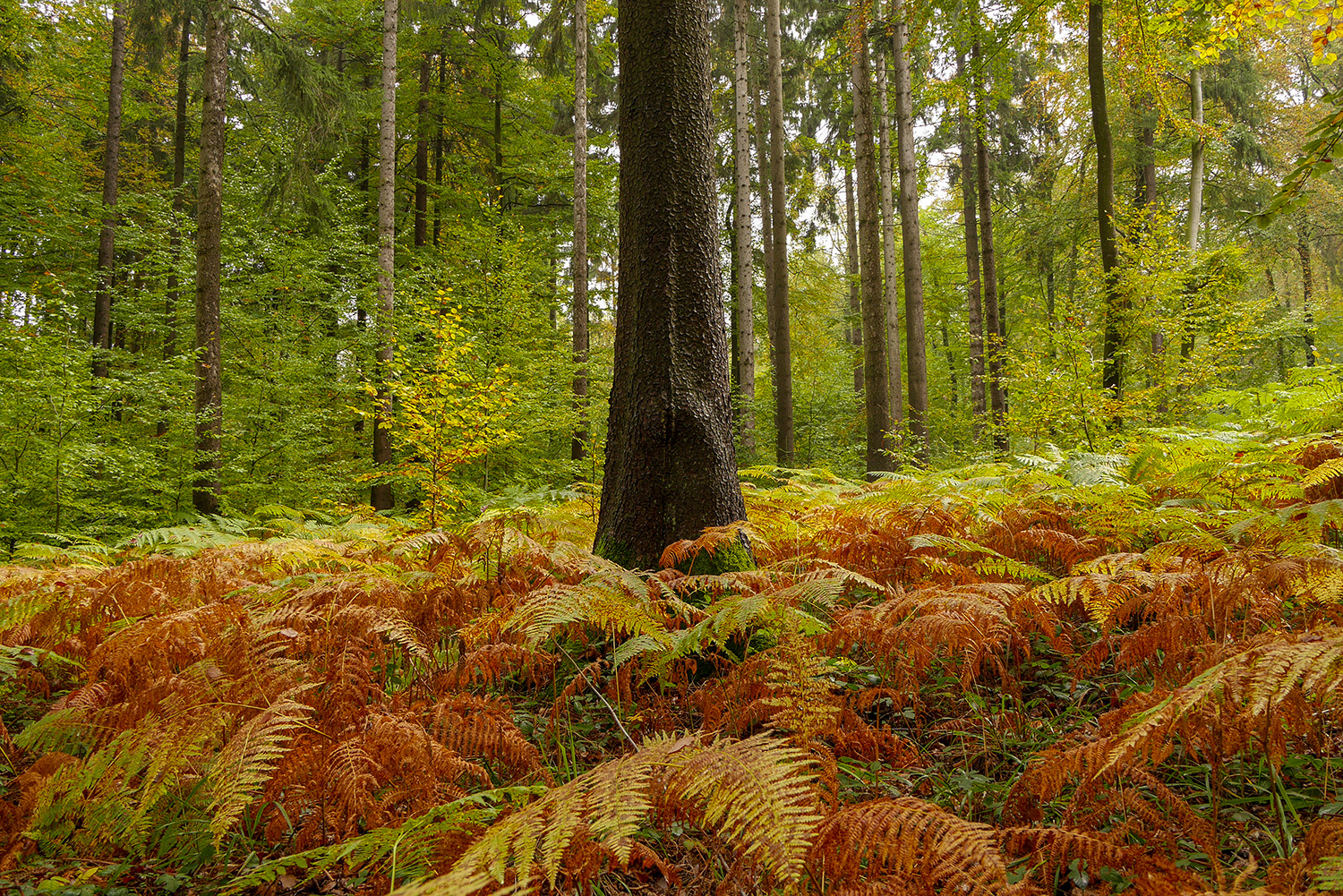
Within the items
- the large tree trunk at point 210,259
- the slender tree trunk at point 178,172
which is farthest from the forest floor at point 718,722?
the slender tree trunk at point 178,172

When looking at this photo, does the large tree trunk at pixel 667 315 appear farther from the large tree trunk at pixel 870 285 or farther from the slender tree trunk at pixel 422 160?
the slender tree trunk at pixel 422 160

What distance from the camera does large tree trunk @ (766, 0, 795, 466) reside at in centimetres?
1245

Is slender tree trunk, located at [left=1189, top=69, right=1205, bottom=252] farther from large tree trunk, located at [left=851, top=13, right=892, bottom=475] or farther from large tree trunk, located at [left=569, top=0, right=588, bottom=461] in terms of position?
large tree trunk, located at [left=569, top=0, right=588, bottom=461]

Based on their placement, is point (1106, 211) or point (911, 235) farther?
point (911, 235)

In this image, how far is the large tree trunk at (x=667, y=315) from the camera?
10.3 feet

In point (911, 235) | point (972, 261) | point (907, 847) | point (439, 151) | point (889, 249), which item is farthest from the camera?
point (439, 151)

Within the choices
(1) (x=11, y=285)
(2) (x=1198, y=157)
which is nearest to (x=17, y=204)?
(1) (x=11, y=285)

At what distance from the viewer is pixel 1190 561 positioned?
2412mm

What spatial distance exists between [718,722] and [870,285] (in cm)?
1027

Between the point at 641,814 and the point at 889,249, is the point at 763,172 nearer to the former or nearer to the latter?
the point at 889,249

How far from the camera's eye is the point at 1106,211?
7215mm

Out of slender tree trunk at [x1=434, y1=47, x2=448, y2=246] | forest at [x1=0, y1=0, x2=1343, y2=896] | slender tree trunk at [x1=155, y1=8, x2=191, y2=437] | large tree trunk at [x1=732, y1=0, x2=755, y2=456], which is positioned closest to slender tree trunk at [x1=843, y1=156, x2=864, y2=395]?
large tree trunk at [x1=732, y1=0, x2=755, y2=456]

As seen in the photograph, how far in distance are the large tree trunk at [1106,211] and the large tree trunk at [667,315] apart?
5.78 meters

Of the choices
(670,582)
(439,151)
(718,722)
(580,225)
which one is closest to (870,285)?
(580,225)
